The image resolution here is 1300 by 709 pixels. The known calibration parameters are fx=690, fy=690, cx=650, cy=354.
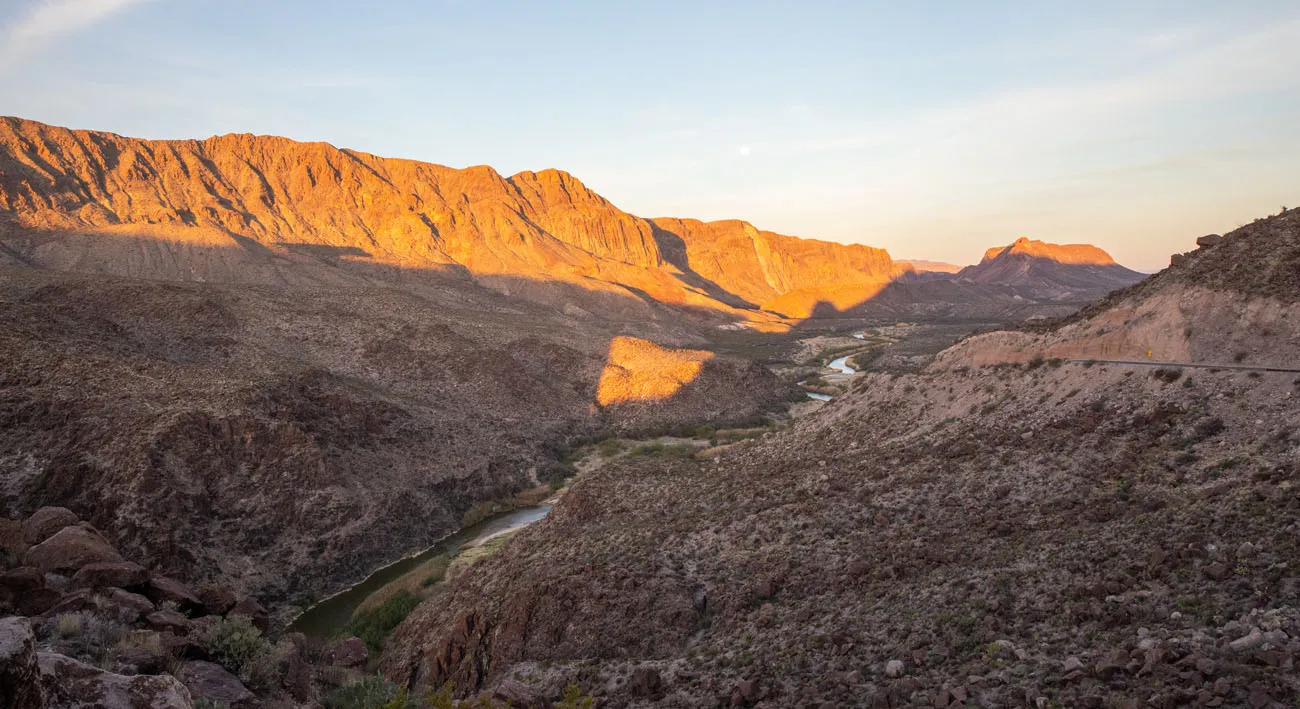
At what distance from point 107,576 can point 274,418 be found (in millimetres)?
20598

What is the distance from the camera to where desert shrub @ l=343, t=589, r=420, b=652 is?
69.5 feet

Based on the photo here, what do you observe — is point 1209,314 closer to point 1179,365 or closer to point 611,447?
point 1179,365

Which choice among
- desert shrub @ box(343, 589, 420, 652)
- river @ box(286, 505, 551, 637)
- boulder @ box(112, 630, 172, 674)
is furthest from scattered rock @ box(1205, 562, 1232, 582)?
river @ box(286, 505, 551, 637)

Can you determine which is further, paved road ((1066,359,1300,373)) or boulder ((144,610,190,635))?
paved road ((1066,359,1300,373))

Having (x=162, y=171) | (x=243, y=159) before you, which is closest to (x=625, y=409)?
(x=162, y=171)

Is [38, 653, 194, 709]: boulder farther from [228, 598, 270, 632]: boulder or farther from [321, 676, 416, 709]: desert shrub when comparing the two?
[228, 598, 270, 632]: boulder

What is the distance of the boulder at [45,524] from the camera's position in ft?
48.4

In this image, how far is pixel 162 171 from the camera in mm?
112750

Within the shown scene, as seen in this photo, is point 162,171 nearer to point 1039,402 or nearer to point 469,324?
point 469,324

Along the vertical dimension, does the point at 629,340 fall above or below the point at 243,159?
below

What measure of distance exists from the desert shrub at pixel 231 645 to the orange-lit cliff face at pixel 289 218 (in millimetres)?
76518

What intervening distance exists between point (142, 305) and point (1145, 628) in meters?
51.0

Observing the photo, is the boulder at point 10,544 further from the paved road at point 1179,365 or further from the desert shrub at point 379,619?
the paved road at point 1179,365

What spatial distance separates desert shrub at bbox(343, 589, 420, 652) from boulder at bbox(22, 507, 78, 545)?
330 inches
